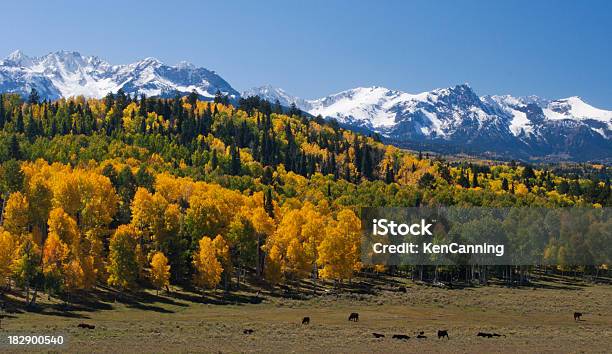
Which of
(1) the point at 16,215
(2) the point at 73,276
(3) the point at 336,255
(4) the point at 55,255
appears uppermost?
(1) the point at 16,215

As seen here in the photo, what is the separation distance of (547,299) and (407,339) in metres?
57.1

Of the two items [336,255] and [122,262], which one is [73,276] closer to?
[122,262]

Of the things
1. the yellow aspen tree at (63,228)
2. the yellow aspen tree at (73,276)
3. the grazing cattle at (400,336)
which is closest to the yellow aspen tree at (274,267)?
the yellow aspen tree at (73,276)

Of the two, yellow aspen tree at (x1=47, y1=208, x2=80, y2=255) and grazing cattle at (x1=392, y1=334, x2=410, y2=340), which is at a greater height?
yellow aspen tree at (x1=47, y1=208, x2=80, y2=255)

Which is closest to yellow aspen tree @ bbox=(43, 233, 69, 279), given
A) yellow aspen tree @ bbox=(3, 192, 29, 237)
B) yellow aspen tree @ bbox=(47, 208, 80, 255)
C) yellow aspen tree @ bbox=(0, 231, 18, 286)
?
yellow aspen tree @ bbox=(0, 231, 18, 286)

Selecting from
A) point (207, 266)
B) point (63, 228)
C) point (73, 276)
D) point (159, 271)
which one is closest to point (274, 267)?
point (207, 266)

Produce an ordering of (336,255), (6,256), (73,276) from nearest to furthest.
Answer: (6,256) < (73,276) < (336,255)

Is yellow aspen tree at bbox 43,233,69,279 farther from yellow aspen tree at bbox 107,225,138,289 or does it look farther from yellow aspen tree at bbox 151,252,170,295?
yellow aspen tree at bbox 151,252,170,295

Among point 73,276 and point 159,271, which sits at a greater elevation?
point 159,271

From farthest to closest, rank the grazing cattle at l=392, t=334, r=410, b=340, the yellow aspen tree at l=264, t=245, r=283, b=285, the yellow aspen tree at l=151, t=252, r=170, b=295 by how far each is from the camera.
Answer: the yellow aspen tree at l=264, t=245, r=283, b=285
the yellow aspen tree at l=151, t=252, r=170, b=295
the grazing cattle at l=392, t=334, r=410, b=340

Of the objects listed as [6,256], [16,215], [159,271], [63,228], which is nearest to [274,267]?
[159,271]

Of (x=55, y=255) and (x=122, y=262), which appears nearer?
(x=55, y=255)

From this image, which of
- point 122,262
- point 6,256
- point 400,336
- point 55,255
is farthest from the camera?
point 122,262

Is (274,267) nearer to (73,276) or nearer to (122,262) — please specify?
(122,262)
